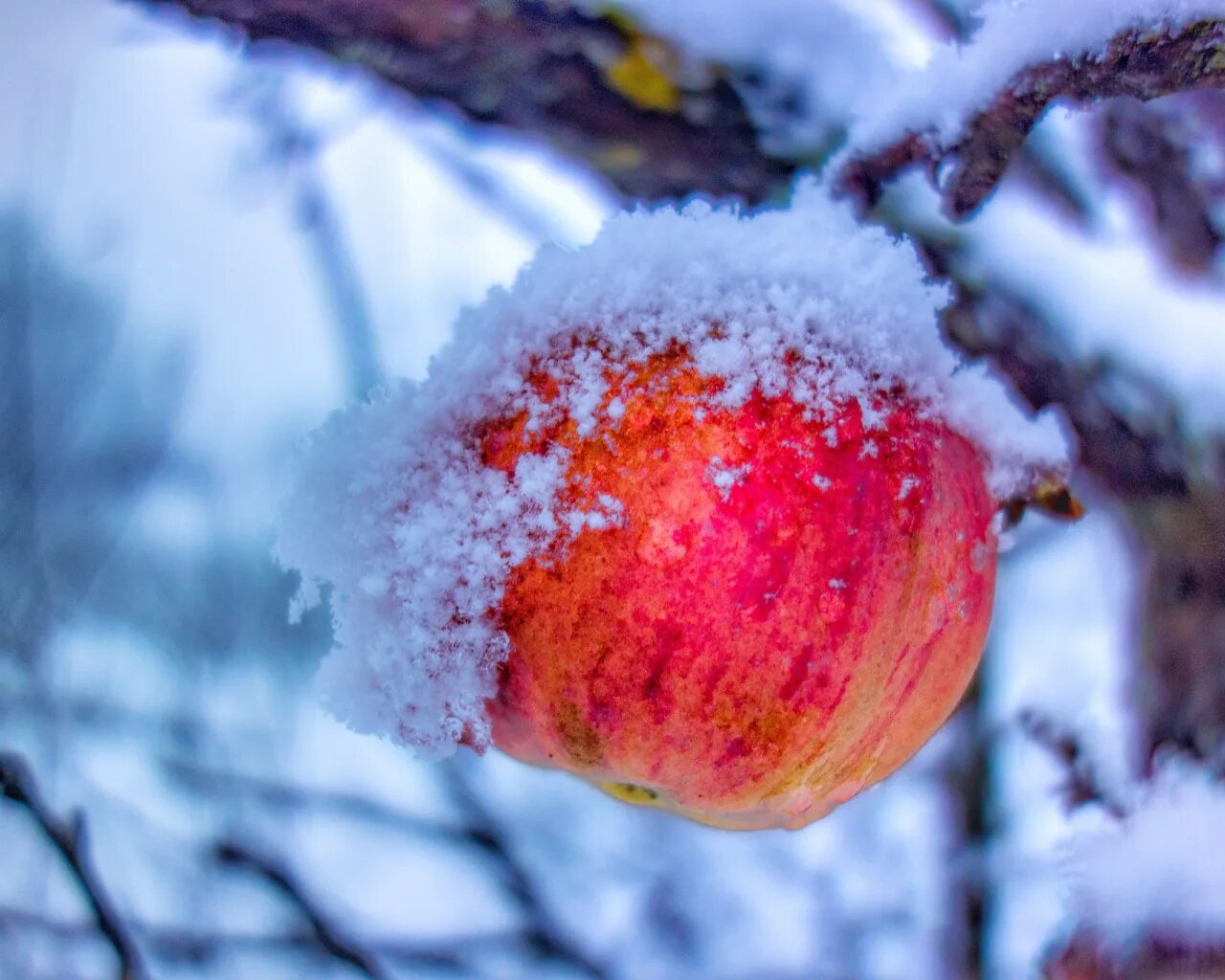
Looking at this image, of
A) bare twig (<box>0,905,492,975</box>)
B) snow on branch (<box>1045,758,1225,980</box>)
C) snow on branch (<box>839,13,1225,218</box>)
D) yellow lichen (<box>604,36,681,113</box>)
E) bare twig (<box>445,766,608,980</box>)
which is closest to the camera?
snow on branch (<box>839,13,1225,218</box>)

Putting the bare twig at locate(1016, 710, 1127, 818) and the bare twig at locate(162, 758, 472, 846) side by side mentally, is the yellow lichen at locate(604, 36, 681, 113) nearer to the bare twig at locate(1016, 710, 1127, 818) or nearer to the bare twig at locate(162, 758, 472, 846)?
the bare twig at locate(1016, 710, 1127, 818)

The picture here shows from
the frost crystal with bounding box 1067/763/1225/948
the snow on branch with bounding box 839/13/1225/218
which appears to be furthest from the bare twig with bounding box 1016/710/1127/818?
the snow on branch with bounding box 839/13/1225/218

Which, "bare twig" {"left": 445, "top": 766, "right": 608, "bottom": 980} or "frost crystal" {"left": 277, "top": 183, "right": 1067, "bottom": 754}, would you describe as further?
"bare twig" {"left": 445, "top": 766, "right": 608, "bottom": 980}

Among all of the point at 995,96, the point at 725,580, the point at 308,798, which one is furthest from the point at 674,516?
the point at 308,798

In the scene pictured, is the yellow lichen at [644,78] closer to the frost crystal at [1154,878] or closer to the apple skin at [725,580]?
the apple skin at [725,580]

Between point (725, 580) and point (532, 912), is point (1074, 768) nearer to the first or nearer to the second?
point (725, 580)
